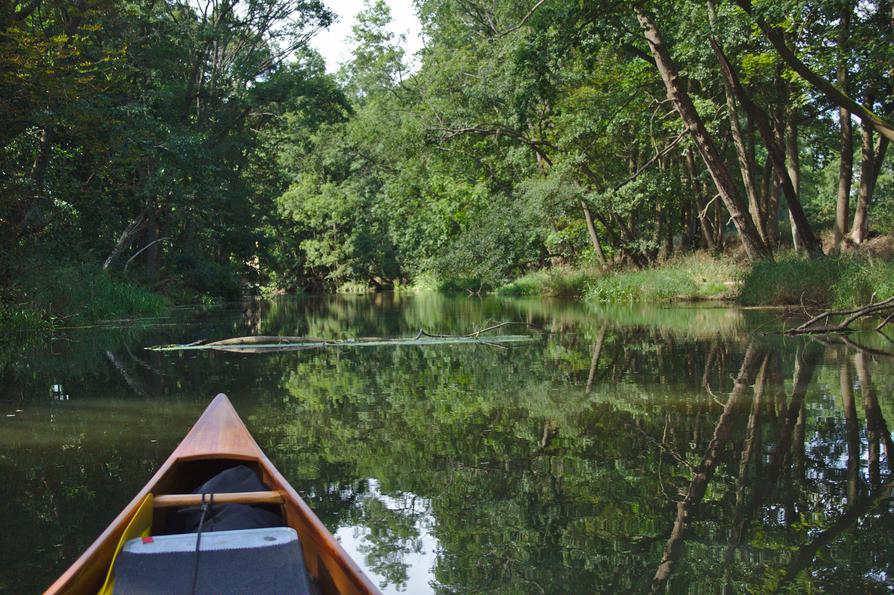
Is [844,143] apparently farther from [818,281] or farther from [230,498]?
[230,498]

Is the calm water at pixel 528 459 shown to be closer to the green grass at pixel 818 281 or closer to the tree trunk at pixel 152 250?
the green grass at pixel 818 281

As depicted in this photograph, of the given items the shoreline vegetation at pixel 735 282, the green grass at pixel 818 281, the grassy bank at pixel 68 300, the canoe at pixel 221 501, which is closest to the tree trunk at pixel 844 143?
the green grass at pixel 818 281

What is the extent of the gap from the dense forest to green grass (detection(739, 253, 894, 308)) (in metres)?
0.77

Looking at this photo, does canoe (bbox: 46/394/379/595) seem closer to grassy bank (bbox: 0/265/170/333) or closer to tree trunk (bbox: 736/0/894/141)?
tree trunk (bbox: 736/0/894/141)

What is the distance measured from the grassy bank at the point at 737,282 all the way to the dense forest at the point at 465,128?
0.86 m

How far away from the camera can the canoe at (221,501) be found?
2.25 meters

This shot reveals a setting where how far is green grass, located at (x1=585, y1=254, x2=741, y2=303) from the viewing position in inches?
794

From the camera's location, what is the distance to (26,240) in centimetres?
1398

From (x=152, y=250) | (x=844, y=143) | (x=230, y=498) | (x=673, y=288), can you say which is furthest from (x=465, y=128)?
(x=230, y=498)

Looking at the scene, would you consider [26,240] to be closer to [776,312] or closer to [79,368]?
[79,368]

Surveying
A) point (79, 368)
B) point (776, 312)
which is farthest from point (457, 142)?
point (79, 368)

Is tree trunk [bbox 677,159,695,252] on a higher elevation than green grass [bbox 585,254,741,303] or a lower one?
higher

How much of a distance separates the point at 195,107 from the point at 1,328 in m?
14.8

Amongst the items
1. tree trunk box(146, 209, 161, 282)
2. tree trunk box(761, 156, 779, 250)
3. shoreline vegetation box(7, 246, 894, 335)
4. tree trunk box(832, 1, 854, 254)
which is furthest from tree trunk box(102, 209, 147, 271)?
tree trunk box(832, 1, 854, 254)
